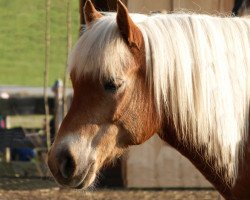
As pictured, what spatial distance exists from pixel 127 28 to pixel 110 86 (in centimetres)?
29

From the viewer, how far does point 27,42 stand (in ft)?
114

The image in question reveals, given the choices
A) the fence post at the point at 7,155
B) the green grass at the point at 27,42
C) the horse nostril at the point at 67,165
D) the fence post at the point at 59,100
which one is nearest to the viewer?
the horse nostril at the point at 67,165

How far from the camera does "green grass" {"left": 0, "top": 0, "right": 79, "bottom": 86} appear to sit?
104 feet

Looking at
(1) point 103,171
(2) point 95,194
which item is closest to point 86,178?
(2) point 95,194

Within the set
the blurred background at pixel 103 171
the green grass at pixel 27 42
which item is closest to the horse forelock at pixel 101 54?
the blurred background at pixel 103 171

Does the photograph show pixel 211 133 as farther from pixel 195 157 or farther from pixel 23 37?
pixel 23 37

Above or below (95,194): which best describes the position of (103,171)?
above

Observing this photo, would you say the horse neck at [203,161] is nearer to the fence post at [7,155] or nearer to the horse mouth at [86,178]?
the horse mouth at [86,178]

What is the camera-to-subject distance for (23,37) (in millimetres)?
35000

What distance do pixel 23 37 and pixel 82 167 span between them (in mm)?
31792

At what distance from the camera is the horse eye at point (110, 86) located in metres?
3.71

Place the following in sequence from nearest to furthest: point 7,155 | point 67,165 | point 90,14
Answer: point 67,165
point 90,14
point 7,155

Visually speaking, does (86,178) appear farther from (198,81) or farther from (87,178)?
(198,81)

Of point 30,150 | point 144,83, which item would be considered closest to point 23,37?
point 30,150
